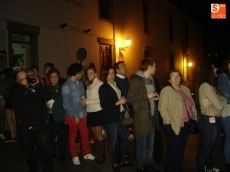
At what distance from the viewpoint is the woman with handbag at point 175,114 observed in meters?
4.43

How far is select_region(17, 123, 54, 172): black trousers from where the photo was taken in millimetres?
4512

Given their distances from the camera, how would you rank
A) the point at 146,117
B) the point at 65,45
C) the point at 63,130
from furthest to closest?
the point at 65,45
the point at 63,130
the point at 146,117

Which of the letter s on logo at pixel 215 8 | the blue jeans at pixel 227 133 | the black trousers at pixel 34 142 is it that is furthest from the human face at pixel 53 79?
the letter s on logo at pixel 215 8

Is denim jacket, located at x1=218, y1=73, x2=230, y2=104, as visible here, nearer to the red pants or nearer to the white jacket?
the white jacket

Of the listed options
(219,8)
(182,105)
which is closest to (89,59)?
(182,105)

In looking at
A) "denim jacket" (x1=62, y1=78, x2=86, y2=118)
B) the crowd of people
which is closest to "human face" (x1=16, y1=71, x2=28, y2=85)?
the crowd of people

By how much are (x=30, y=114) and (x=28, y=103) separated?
178 mm

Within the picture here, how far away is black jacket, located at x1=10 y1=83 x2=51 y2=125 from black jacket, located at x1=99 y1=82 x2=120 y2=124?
3.57 feet

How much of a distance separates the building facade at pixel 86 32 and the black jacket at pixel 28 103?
2.11 meters

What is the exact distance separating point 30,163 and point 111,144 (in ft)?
4.70

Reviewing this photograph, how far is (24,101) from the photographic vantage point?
4.52 meters

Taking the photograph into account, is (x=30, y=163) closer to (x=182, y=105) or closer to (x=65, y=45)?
(x=182, y=105)

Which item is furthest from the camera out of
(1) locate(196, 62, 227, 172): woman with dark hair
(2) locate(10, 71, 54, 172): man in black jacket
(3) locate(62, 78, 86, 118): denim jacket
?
(3) locate(62, 78, 86, 118): denim jacket

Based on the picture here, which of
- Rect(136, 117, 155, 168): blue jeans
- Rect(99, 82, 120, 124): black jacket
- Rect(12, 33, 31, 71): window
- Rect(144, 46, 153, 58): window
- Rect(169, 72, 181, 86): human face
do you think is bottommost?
Rect(136, 117, 155, 168): blue jeans
